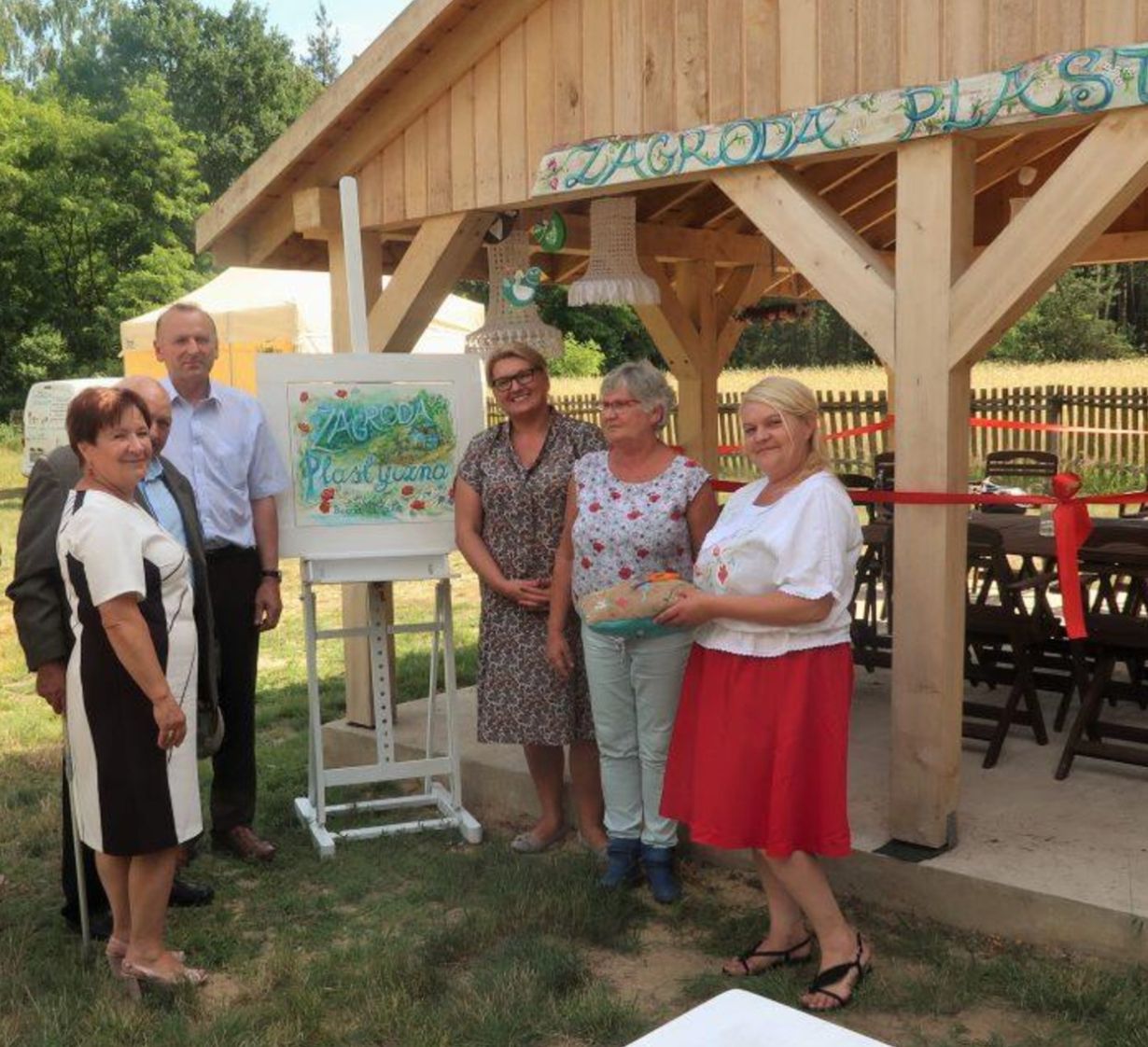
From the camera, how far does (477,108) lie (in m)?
5.13

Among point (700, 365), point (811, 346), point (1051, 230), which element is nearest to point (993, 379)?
point (700, 365)

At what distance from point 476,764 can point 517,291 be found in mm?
2133

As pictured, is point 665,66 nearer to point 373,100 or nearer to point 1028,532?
point 373,100

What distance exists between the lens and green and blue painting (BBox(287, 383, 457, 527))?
4773 millimetres

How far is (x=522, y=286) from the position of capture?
584 centimetres

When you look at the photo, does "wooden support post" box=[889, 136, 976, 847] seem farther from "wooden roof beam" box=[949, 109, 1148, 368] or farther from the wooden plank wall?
the wooden plank wall

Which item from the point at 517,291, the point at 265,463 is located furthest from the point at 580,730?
the point at 517,291

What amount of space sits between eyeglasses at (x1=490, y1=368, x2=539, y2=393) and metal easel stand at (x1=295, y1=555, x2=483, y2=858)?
86 cm

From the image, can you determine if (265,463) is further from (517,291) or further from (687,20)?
(687,20)

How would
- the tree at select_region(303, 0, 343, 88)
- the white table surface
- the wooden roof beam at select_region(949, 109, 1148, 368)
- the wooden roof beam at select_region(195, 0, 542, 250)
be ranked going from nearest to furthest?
the white table surface → the wooden roof beam at select_region(949, 109, 1148, 368) → the wooden roof beam at select_region(195, 0, 542, 250) → the tree at select_region(303, 0, 343, 88)

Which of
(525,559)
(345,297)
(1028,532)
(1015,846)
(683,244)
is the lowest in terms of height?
(1015,846)

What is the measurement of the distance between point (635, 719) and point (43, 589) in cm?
184

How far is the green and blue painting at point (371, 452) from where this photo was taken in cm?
477

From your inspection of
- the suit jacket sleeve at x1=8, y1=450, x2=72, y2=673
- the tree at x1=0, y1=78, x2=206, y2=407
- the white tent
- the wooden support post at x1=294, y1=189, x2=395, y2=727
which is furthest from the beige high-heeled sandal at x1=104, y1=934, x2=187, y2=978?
the tree at x1=0, y1=78, x2=206, y2=407
